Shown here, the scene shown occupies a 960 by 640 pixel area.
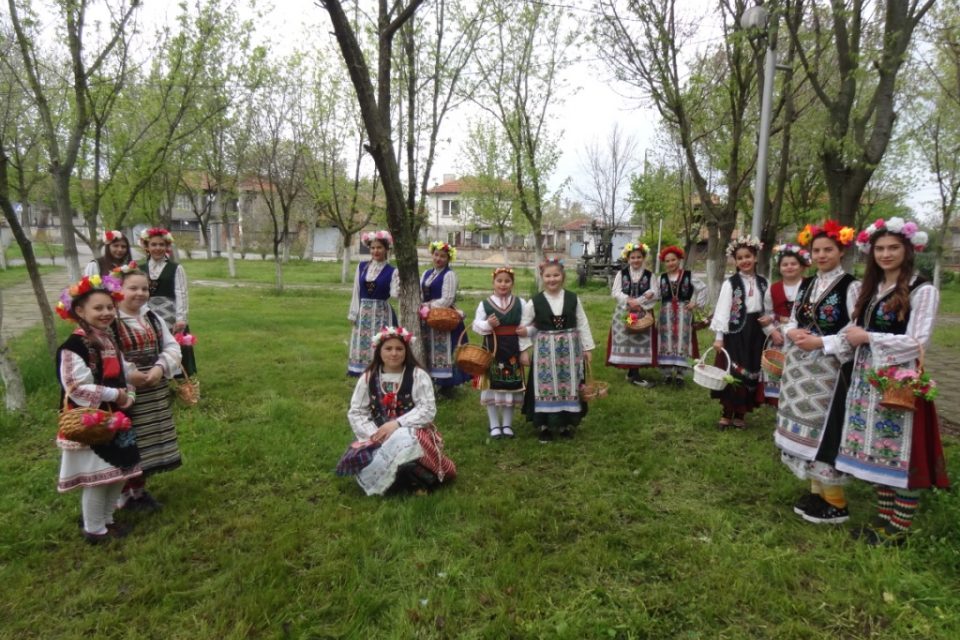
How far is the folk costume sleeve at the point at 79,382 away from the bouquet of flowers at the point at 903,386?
4.33 meters

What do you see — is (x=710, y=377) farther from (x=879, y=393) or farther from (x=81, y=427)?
(x=81, y=427)

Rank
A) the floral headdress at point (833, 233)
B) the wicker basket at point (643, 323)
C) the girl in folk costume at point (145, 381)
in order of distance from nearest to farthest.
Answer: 1. the girl in folk costume at point (145, 381)
2. the floral headdress at point (833, 233)
3. the wicker basket at point (643, 323)

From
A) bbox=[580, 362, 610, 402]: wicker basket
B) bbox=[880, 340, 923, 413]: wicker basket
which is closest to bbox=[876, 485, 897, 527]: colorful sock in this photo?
bbox=[880, 340, 923, 413]: wicker basket

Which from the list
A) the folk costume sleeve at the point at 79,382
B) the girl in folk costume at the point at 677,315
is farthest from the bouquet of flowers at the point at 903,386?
the folk costume sleeve at the point at 79,382

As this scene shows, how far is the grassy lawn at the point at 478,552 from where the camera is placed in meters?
2.64

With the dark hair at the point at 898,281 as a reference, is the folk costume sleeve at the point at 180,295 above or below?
below

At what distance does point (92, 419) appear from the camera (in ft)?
9.49

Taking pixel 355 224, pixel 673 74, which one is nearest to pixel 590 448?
pixel 673 74

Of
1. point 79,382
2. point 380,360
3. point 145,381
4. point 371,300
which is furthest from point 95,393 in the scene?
point 371,300

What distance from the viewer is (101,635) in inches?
98.9

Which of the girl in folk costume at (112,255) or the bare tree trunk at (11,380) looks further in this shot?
the girl in folk costume at (112,255)

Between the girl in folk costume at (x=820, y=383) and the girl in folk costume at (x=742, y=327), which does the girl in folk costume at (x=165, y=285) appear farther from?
the girl in folk costume at (x=820, y=383)

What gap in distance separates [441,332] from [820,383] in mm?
3788

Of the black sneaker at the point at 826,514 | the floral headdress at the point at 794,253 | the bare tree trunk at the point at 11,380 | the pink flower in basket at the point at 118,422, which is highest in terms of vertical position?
the floral headdress at the point at 794,253
